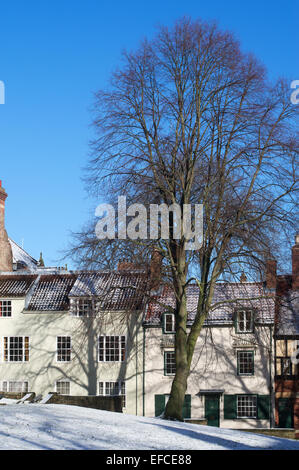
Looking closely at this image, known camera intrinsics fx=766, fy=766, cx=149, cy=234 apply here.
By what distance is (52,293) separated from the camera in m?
54.5

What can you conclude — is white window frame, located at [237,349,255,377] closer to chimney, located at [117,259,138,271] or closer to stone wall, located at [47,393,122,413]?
stone wall, located at [47,393,122,413]

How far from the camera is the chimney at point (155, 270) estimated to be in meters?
33.4

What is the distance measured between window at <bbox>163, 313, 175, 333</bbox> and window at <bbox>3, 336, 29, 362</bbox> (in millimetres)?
9807

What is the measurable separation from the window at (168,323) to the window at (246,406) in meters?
6.25

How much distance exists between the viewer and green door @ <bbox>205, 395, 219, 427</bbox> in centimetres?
4947

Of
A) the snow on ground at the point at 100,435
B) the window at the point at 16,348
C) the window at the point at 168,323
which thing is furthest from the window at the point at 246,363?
the snow on ground at the point at 100,435

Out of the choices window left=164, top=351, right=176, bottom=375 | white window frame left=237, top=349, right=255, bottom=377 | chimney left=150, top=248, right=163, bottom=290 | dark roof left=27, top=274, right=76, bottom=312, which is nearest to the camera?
chimney left=150, top=248, right=163, bottom=290

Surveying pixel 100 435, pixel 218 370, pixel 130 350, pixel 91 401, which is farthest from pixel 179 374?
pixel 130 350

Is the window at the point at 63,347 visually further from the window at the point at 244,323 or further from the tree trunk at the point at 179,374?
the tree trunk at the point at 179,374

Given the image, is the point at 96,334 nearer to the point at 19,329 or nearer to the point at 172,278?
the point at 19,329

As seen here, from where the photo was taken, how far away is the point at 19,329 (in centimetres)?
5334

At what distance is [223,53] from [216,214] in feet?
24.1

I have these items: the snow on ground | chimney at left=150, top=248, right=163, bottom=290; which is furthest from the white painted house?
the snow on ground

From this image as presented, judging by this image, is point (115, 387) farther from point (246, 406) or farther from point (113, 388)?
point (246, 406)
